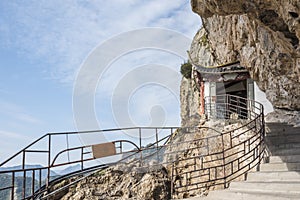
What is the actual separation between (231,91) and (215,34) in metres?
3.28

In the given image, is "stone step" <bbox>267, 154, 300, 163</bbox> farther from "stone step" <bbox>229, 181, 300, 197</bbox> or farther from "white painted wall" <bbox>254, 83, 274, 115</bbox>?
"white painted wall" <bbox>254, 83, 274, 115</bbox>

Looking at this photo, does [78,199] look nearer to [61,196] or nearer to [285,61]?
[61,196]

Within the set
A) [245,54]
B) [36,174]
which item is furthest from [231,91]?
[36,174]

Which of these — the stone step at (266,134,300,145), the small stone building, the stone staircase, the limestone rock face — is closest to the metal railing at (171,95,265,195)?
the small stone building

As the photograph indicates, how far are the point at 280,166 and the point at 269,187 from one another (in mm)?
878

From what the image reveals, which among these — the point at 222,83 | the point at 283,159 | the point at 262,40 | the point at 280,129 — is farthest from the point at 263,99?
the point at 283,159

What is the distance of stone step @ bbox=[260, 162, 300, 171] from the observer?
524 centimetres

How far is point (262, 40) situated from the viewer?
28.0 ft

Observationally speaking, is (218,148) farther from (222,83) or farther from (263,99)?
(222,83)

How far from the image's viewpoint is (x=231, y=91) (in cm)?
1590

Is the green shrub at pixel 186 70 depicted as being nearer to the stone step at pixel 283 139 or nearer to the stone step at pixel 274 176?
the stone step at pixel 283 139

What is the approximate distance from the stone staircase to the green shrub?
1467cm

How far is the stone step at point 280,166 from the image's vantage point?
524 centimetres

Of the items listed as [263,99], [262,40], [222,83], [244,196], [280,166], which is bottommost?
[244,196]
